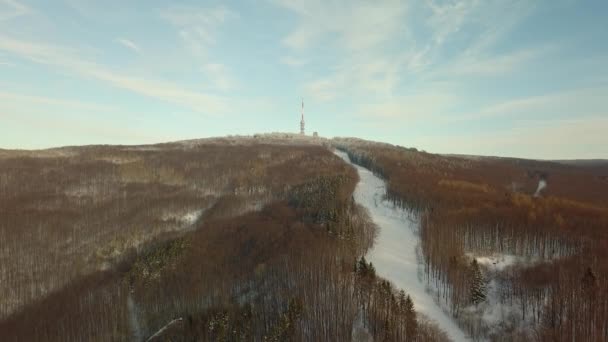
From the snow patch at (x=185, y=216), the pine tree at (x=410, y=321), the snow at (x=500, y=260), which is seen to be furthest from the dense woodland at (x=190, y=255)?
the snow at (x=500, y=260)

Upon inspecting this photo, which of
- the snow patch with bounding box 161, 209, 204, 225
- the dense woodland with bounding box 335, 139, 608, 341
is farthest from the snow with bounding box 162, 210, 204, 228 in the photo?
the dense woodland with bounding box 335, 139, 608, 341

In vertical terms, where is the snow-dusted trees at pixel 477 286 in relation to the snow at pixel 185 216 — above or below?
above

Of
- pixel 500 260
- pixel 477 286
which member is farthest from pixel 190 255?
pixel 500 260

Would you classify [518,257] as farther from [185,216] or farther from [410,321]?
[185,216]

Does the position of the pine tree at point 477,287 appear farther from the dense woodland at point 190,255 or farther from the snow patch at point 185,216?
the snow patch at point 185,216

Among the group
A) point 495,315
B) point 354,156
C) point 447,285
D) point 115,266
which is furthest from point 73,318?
point 354,156

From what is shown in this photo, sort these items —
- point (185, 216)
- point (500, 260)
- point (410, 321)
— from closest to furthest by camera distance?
point (410, 321), point (500, 260), point (185, 216)

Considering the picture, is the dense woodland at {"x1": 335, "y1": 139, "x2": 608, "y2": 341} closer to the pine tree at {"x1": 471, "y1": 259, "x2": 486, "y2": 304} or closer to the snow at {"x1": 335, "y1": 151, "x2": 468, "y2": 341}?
the pine tree at {"x1": 471, "y1": 259, "x2": 486, "y2": 304}
